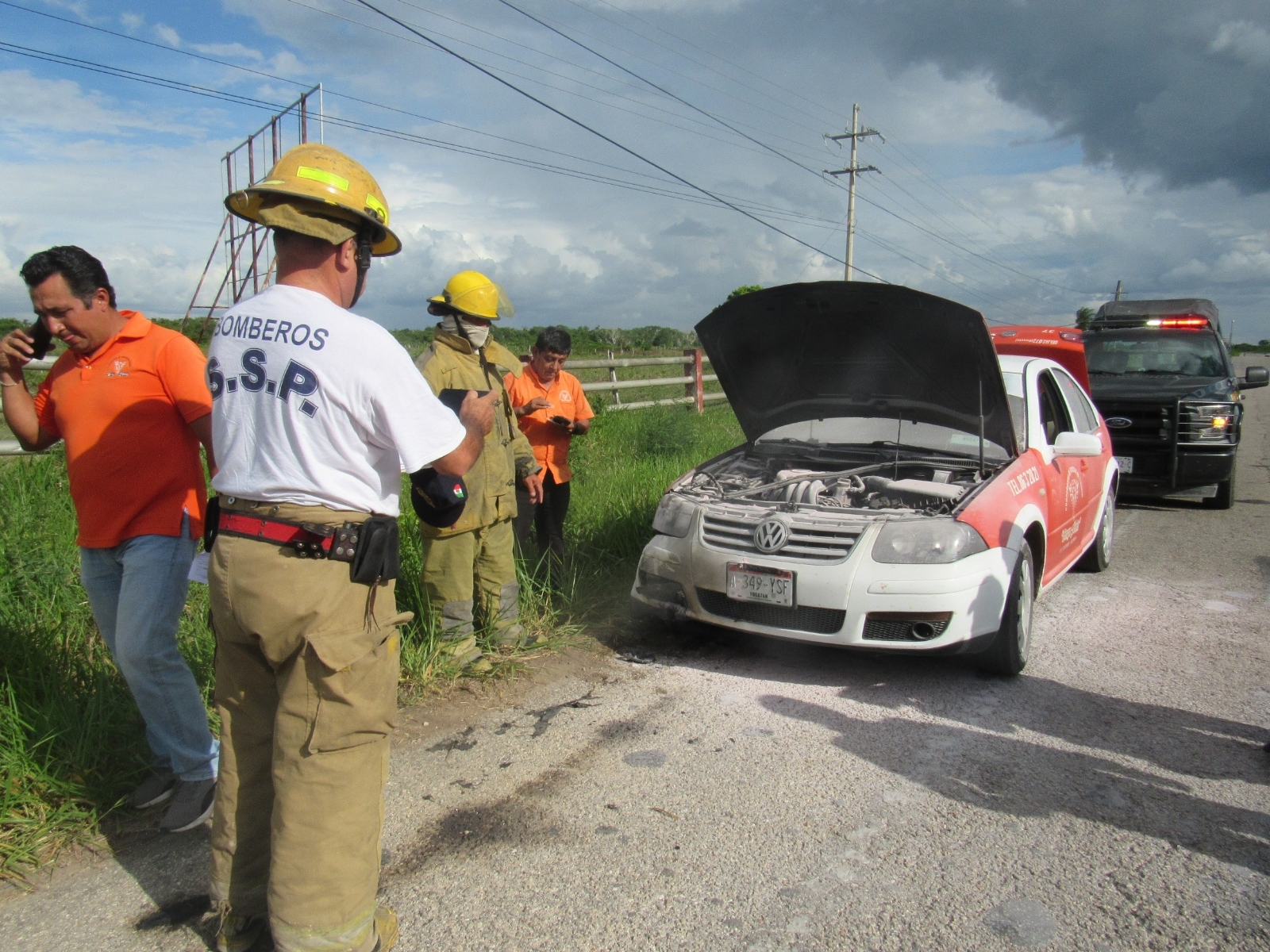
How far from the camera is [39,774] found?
319cm

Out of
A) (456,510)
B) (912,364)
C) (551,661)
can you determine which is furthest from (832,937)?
(912,364)

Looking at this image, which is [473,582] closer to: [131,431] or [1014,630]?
[131,431]

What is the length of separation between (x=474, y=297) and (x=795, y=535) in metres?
1.94

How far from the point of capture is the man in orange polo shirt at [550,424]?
581 centimetres

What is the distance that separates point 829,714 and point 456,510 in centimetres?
224

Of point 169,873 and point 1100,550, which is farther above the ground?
point 1100,550

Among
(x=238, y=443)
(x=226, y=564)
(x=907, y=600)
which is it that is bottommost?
(x=907, y=600)

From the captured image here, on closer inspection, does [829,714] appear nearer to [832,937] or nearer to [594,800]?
[594,800]

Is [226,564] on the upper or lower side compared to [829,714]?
upper

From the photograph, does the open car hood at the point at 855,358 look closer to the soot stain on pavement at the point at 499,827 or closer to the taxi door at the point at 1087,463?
the taxi door at the point at 1087,463

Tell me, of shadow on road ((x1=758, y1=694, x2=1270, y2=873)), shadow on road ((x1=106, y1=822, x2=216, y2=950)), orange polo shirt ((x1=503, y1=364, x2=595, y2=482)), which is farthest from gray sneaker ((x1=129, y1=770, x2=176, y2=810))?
orange polo shirt ((x1=503, y1=364, x2=595, y2=482))

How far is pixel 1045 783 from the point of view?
3477mm

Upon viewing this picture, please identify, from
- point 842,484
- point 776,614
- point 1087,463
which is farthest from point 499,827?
point 1087,463

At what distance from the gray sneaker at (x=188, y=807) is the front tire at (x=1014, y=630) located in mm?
3385
